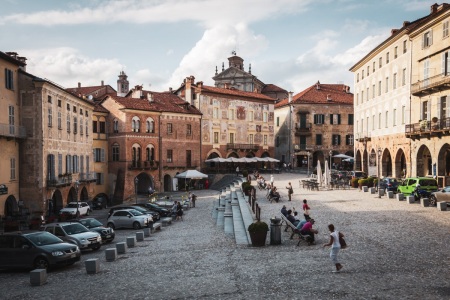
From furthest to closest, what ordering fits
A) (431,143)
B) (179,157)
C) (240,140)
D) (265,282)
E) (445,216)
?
(240,140) → (179,157) → (431,143) → (445,216) → (265,282)

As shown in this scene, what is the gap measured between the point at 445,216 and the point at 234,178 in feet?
115

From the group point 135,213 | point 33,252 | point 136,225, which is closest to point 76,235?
point 33,252

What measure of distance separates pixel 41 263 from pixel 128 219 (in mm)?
13357

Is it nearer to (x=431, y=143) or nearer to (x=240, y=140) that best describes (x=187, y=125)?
(x=240, y=140)

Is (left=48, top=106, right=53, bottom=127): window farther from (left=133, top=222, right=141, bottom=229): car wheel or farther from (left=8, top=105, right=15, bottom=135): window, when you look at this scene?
(left=133, top=222, right=141, bottom=229): car wheel

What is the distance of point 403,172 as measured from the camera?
44.0 meters

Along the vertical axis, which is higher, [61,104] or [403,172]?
[61,104]

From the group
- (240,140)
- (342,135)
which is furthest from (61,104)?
(342,135)

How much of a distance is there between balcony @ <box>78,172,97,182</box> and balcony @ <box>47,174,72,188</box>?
4.55 m

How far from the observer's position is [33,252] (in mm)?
17141

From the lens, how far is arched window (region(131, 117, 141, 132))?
56.1 meters

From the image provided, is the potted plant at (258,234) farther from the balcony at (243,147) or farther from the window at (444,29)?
the balcony at (243,147)

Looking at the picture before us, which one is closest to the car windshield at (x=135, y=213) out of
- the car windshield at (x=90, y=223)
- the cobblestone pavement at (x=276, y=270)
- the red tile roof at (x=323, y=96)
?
the car windshield at (x=90, y=223)

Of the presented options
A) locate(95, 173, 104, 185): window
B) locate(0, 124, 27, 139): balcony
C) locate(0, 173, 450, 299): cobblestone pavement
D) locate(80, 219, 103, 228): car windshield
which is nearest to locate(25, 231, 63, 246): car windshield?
locate(0, 173, 450, 299): cobblestone pavement
